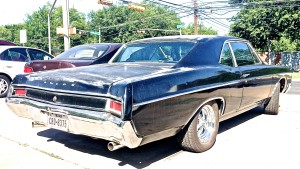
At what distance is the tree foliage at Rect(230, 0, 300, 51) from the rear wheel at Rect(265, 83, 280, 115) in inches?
805

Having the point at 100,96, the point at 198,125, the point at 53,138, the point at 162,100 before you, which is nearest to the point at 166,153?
the point at 198,125

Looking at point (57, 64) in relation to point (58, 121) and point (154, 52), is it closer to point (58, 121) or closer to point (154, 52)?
point (154, 52)

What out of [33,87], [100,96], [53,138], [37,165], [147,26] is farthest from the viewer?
[147,26]

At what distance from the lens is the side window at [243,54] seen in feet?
15.1

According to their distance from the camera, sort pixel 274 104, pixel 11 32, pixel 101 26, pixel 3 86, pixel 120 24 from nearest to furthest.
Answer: pixel 274 104, pixel 3 86, pixel 120 24, pixel 101 26, pixel 11 32

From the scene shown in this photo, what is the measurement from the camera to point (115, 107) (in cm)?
284

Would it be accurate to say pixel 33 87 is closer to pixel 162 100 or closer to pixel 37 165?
pixel 37 165

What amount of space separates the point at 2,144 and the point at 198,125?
2.57m

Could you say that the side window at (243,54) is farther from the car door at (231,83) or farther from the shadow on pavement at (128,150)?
the shadow on pavement at (128,150)

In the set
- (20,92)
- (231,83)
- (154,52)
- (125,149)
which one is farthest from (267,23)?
(20,92)

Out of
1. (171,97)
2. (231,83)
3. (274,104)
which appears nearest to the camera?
(171,97)

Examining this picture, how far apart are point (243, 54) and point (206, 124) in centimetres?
152

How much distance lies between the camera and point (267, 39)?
96.4ft

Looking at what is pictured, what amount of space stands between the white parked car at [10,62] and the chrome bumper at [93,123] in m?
5.62
